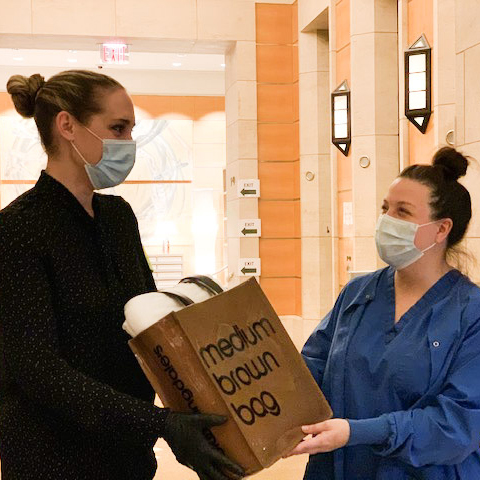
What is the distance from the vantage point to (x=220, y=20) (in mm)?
8281

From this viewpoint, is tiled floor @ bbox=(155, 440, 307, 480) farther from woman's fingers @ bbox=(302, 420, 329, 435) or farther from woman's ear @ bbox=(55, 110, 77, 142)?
woman's ear @ bbox=(55, 110, 77, 142)

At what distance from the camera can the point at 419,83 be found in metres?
5.36

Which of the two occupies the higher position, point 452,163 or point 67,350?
point 452,163

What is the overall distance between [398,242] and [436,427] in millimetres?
504

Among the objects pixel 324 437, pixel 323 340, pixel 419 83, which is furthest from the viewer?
pixel 419 83

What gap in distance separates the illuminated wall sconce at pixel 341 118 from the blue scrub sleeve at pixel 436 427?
507cm

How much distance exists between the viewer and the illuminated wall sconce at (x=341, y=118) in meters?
6.68

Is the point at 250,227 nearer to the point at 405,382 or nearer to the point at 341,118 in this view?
the point at 341,118

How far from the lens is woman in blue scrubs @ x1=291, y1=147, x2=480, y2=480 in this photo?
70.4 inches

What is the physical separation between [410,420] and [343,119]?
5.18 m

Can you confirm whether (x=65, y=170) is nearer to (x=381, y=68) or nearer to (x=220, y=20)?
(x=381, y=68)

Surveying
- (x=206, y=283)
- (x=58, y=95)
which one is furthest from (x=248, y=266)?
(x=206, y=283)

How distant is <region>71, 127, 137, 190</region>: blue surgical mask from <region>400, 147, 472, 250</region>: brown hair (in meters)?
0.78

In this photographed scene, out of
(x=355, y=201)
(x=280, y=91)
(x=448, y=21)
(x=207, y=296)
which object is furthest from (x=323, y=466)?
(x=280, y=91)
